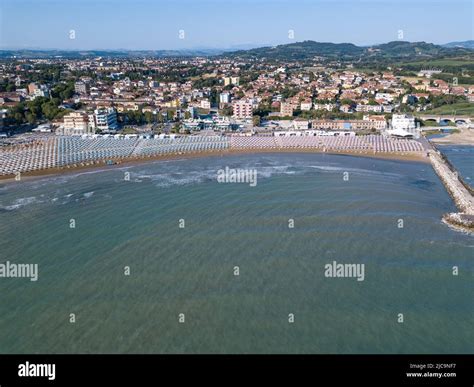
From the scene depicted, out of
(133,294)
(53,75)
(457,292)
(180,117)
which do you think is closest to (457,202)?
(457,292)

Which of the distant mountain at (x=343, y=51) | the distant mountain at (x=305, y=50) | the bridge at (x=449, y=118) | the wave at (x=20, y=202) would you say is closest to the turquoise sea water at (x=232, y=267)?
the wave at (x=20, y=202)

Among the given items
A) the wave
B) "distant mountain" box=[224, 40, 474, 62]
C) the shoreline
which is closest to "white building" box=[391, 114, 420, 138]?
the shoreline

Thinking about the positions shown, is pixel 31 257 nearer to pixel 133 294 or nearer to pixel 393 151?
pixel 133 294

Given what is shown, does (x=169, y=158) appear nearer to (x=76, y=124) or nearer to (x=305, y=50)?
(x=76, y=124)

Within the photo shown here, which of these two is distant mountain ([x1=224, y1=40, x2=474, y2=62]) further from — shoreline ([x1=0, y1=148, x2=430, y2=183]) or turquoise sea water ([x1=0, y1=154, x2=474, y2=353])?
turquoise sea water ([x1=0, y1=154, x2=474, y2=353])

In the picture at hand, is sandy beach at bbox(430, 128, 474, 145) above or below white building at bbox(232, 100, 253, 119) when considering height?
below

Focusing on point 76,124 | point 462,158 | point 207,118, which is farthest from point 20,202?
point 462,158
